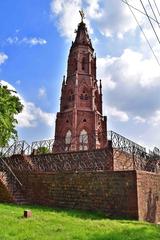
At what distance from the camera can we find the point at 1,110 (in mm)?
17828

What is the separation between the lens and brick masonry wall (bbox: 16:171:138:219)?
40.9ft

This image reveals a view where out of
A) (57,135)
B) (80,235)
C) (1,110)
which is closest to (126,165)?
(1,110)

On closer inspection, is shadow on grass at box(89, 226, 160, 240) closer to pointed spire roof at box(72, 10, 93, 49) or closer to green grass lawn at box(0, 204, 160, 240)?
green grass lawn at box(0, 204, 160, 240)

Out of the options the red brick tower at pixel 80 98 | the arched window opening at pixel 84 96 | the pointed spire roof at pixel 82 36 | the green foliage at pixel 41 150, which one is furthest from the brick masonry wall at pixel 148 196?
the pointed spire roof at pixel 82 36

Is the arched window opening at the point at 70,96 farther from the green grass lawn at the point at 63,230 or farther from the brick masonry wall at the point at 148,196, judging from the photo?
the green grass lawn at the point at 63,230

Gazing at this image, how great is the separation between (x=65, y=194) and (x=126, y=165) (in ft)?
16.5

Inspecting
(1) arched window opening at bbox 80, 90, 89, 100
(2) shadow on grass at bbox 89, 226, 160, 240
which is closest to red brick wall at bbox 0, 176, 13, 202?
(2) shadow on grass at bbox 89, 226, 160, 240

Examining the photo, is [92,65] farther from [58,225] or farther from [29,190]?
[58,225]

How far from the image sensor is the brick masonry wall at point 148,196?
1243 centimetres

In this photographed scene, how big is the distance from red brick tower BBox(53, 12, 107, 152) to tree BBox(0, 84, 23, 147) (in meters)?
11.5

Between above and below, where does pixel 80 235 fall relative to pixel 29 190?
below

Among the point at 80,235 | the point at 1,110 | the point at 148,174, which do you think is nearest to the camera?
the point at 80,235

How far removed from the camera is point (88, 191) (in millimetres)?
13891

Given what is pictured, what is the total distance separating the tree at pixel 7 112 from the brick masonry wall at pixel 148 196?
9125mm
